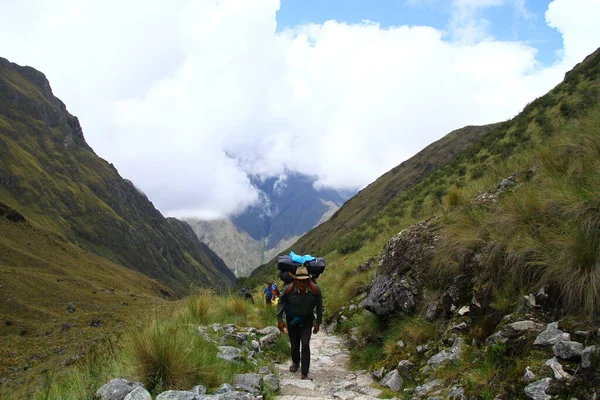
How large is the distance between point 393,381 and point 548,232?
3.29 metres

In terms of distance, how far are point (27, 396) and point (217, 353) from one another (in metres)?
2.83

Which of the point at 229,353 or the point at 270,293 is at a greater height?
Answer: the point at 270,293

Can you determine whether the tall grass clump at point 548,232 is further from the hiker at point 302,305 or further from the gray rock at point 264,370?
the gray rock at point 264,370

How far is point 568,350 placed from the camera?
4.05 meters

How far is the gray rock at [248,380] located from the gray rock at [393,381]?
2092 mm

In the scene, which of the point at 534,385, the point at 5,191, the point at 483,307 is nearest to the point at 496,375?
the point at 534,385

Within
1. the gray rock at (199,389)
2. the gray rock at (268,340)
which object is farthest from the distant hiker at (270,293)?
the gray rock at (199,389)

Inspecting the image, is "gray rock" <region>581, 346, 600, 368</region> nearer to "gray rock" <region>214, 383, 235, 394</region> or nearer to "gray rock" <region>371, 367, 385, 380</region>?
"gray rock" <region>371, 367, 385, 380</region>

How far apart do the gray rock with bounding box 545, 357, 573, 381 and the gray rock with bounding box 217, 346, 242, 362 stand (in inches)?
192

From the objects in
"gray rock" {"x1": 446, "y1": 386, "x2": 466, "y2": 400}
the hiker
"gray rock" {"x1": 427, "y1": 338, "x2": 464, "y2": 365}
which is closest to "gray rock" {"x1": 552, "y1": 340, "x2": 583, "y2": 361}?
"gray rock" {"x1": 446, "y1": 386, "x2": 466, "y2": 400}

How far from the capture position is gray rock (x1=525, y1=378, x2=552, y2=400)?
3840 millimetres

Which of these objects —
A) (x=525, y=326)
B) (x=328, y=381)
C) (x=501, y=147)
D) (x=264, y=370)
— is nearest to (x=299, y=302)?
(x=264, y=370)

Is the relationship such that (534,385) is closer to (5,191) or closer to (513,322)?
(513,322)

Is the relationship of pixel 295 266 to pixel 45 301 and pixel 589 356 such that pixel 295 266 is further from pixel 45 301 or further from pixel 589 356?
pixel 45 301
